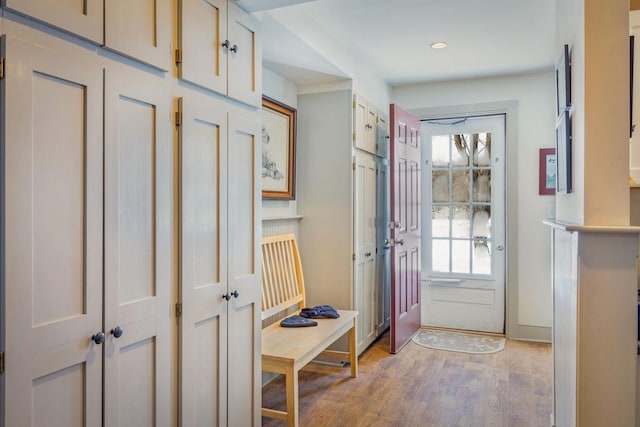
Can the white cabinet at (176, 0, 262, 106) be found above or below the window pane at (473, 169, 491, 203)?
above

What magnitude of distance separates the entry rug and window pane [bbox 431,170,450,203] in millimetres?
1345

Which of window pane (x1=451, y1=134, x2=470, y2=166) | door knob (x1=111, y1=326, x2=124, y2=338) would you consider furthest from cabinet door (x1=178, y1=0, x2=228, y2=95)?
window pane (x1=451, y1=134, x2=470, y2=166)

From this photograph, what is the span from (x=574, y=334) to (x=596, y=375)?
0.50 ft

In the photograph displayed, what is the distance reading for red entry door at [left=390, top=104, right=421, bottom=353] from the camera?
3.93 meters

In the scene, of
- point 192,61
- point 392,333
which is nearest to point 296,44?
point 192,61

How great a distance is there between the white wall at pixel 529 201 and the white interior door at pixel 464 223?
0.27 meters

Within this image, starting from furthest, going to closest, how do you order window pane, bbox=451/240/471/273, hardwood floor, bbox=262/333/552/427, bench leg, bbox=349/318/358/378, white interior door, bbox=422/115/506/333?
window pane, bbox=451/240/471/273
white interior door, bbox=422/115/506/333
bench leg, bbox=349/318/358/378
hardwood floor, bbox=262/333/552/427

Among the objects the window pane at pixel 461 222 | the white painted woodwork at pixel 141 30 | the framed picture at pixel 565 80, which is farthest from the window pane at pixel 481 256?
the white painted woodwork at pixel 141 30

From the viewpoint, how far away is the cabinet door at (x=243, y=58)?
204 cm

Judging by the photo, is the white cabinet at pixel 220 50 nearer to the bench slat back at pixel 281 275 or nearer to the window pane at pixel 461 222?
the bench slat back at pixel 281 275

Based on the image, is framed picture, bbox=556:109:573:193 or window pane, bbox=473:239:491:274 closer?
framed picture, bbox=556:109:573:193

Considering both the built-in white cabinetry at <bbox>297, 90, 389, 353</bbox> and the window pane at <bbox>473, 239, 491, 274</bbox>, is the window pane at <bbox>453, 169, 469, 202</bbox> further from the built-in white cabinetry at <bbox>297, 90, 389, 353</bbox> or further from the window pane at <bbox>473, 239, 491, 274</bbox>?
the built-in white cabinetry at <bbox>297, 90, 389, 353</bbox>

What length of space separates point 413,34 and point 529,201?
6.52 feet

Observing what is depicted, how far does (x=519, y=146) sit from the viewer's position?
14.3ft
